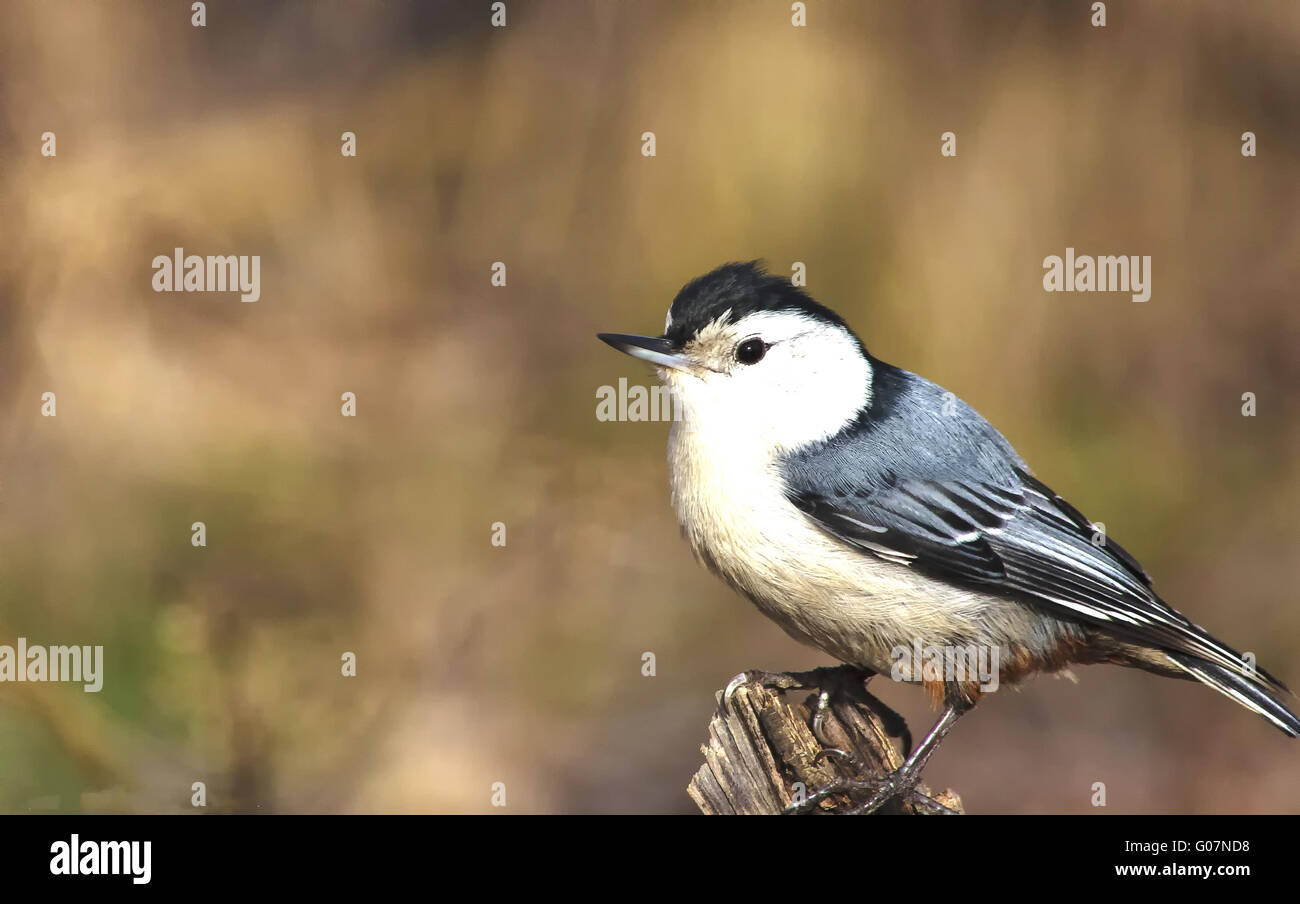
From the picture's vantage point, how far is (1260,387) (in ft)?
17.4

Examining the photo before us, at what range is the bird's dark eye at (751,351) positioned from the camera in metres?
3.20

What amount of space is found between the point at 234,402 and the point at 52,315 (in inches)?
30.5

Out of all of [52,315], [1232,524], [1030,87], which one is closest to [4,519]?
[52,315]

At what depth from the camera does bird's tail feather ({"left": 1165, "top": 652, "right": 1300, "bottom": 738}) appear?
3.02 m

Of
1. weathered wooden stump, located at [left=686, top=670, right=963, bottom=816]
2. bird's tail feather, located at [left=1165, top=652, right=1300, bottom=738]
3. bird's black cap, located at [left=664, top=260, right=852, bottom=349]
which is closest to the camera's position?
weathered wooden stump, located at [left=686, top=670, right=963, bottom=816]

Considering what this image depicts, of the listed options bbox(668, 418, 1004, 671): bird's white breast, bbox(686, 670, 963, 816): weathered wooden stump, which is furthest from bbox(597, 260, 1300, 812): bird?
bbox(686, 670, 963, 816): weathered wooden stump

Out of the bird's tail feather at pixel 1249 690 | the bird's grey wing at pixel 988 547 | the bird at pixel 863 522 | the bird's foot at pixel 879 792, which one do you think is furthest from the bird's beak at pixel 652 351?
the bird's tail feather at pixel 1249 690

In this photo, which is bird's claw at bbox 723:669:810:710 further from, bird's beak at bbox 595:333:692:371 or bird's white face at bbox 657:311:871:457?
bird's beak at bbox 595:333:692:371

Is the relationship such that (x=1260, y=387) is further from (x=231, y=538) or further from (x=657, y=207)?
(x=231, y=538)

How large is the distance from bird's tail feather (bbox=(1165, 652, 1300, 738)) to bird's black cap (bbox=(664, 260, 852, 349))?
4.27ft

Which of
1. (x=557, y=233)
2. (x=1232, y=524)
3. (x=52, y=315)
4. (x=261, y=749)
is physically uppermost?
(x=557, y=233)

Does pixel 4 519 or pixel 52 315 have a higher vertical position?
pixel 52 315

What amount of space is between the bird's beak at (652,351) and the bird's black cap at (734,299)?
35mm

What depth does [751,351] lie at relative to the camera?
10.5ft
